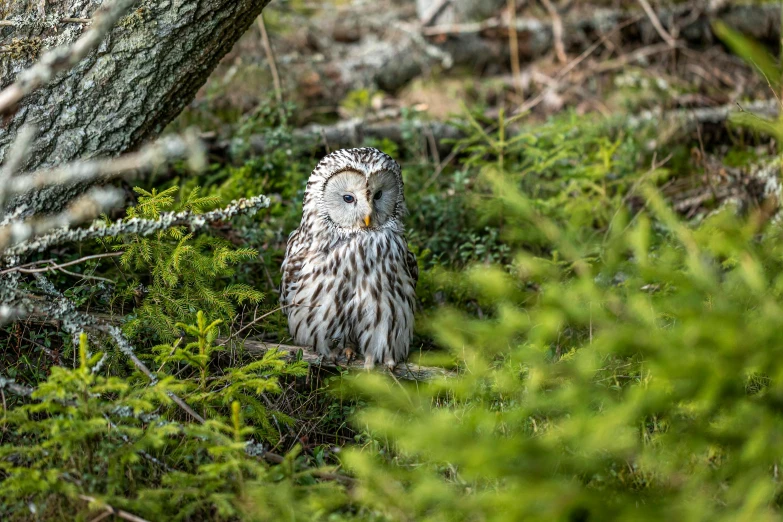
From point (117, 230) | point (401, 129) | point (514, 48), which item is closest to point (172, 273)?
point (117, 230)

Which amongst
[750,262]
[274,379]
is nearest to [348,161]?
[274,379]

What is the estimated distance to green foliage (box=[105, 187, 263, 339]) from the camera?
142 inches

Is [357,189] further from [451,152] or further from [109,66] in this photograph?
[451,152]

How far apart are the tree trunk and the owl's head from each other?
2.83 ft

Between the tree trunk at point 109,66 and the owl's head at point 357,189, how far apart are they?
86cm

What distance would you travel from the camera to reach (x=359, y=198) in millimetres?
4016

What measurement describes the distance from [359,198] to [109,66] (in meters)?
1.39

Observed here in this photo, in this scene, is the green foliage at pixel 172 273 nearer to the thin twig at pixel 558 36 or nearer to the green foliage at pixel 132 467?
the green foliage at pixel 132 467

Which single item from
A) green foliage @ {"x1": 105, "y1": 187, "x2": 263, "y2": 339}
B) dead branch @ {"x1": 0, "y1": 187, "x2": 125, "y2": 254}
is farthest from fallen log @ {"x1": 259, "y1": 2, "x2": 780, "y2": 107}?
dead branch @ {"x1": 0, "y1": 187, "x2": 125, "y2": 254}

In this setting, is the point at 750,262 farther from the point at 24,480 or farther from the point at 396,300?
the point at 24,480

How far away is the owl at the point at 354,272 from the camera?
3992mm

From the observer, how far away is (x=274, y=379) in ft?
9.73

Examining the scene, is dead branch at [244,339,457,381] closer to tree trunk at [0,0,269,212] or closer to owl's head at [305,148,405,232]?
owl's head at [305,148,405,232]

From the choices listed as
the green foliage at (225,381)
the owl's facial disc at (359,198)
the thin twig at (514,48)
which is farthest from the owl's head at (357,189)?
the thin twig at (514,48)
